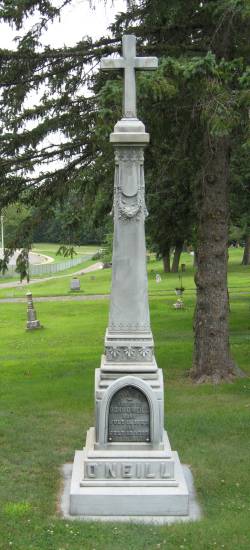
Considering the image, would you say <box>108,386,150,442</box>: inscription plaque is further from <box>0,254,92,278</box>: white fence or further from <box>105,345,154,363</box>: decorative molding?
<box>0,254,92,278</box>: white fence

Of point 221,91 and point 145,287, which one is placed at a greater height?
point 221,91

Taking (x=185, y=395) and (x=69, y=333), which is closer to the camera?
(x=185, y=395)

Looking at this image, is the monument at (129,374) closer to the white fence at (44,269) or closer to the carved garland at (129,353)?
the carved garland at (129,353)

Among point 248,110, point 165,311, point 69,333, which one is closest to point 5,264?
point 248,110

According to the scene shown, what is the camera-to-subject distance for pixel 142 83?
32.4ft

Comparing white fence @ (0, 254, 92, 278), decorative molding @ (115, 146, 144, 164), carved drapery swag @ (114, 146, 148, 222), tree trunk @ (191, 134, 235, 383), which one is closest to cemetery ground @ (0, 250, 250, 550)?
tree trunk @ (191, 134, 235, 383)

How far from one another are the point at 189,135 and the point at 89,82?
2279 millimetres

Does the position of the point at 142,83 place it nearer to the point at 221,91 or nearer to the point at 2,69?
the point at 221,91

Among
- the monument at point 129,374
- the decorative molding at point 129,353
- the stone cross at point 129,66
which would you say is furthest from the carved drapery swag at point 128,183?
the decorative molding at point 129,353

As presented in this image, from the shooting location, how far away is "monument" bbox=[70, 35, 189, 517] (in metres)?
6.88

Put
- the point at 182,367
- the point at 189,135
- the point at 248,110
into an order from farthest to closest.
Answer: the point at 182,367, the point at 189,135, the point at 248,110

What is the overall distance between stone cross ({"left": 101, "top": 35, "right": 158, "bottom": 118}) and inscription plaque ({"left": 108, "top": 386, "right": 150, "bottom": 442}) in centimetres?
311

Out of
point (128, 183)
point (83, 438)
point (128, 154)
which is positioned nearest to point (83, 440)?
point (83, 438)

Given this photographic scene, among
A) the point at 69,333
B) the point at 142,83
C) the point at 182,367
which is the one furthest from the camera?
the point at 69,333
